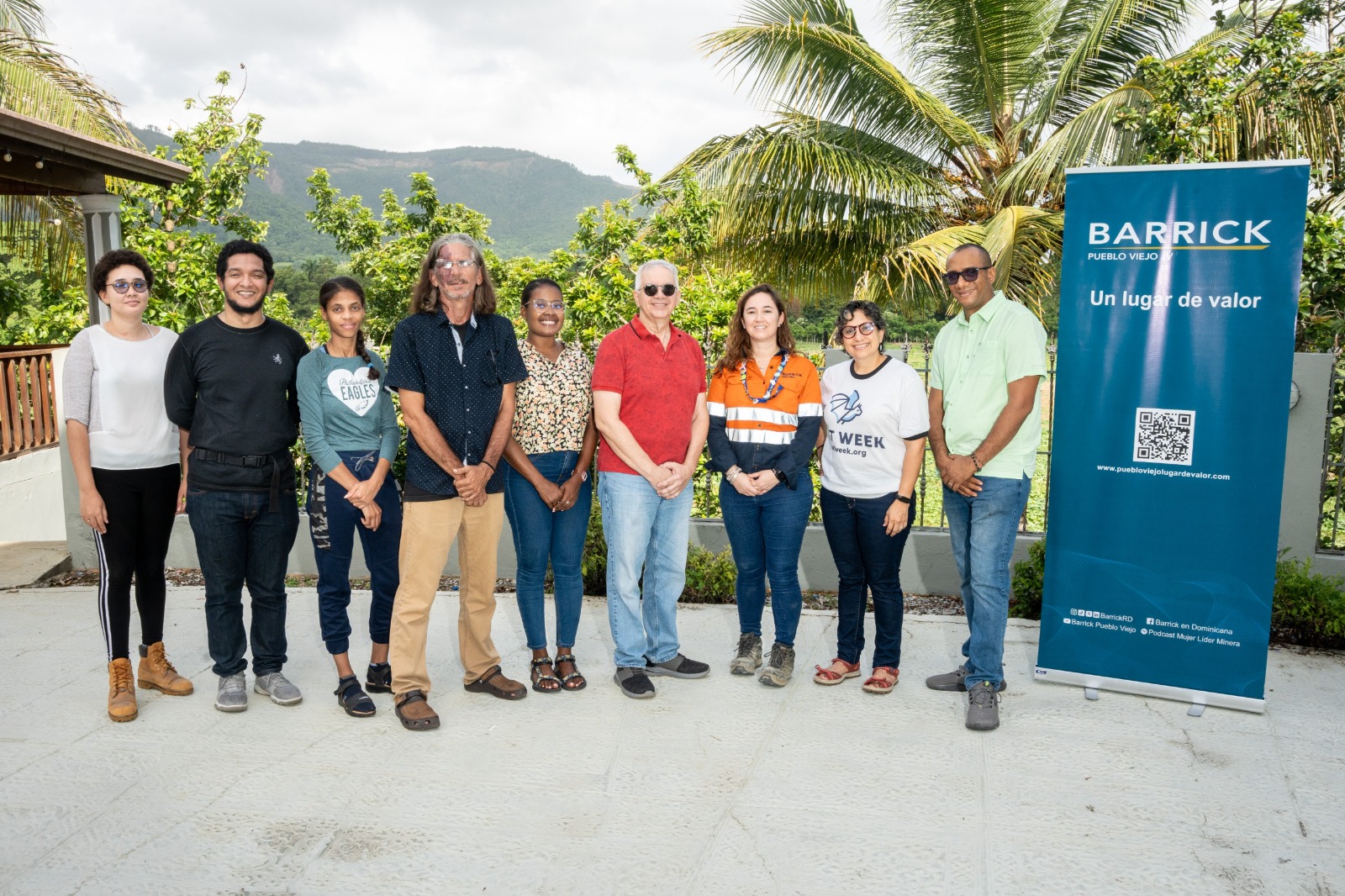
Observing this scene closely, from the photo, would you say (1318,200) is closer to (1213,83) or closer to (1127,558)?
(1213,83)

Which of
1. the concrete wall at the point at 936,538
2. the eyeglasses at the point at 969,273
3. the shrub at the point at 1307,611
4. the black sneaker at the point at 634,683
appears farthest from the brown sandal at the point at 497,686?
the shrub at the point at 1307,611

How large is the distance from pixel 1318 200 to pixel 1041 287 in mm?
2714

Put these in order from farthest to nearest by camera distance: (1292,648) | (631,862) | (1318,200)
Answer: (1318,200) → (1292,648) → (631,862)

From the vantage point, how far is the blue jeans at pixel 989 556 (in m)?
4.02

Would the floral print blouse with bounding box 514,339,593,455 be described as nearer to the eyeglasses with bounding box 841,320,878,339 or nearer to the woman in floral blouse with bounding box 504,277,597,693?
the woman in floral blouse with bounding box 504,277,597,693

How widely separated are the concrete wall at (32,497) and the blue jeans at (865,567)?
7861 mm

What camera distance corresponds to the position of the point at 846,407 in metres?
4.25

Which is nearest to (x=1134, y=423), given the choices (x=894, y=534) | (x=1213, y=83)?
(x=894, y=534)

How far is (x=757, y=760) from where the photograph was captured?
3.64 meters

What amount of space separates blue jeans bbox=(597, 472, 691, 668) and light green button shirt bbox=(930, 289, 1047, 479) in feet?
Answer: 4.06

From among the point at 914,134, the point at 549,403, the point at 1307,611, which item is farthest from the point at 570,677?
the point at 914,134

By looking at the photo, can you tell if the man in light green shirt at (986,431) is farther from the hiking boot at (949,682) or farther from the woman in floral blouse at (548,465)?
the woman in floral blouse at (548,465)

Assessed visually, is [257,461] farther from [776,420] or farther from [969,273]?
[969,273]

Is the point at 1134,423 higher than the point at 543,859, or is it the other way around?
the point at 1134,423
